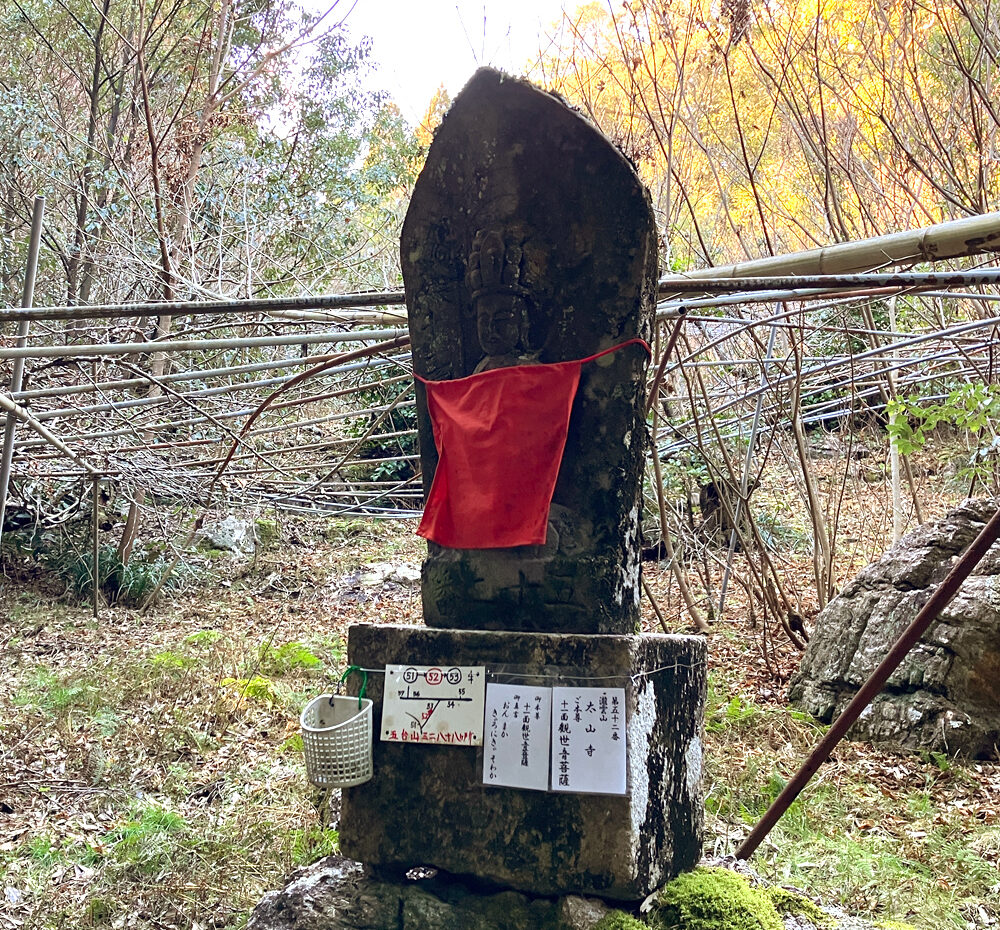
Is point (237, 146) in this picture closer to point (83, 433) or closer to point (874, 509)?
point (83, 433)

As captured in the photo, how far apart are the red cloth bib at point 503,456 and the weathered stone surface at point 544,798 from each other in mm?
278

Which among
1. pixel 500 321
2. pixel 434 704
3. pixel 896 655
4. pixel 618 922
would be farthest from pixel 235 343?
pixel 896 655

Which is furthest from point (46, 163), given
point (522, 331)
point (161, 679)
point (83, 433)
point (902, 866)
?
point (902, 866)

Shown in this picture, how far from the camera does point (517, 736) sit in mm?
2021

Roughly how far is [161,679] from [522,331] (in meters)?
4.15

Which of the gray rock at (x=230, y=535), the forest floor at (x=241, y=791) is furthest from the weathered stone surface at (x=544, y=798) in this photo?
the gray rock at (x=230, y=535)

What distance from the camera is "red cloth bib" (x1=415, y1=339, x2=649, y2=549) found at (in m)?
2.12

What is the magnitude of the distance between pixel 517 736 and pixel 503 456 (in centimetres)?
72

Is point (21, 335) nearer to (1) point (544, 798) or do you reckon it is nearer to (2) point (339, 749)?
(2) point (339, 749)

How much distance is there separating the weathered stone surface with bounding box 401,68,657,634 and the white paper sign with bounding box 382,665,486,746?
185 millimetres

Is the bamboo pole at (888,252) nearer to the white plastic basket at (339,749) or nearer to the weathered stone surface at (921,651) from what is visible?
the white plastic basket at (339,749)

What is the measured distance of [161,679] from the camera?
205 inches

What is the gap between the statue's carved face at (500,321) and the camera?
220 centimetres

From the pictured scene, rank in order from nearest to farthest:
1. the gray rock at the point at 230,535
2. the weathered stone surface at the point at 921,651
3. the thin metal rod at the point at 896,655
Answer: the thin metal rod at the point at 896,655, the weathered stone surface at the point at 921,651, the gray rock at the point at 230,535
